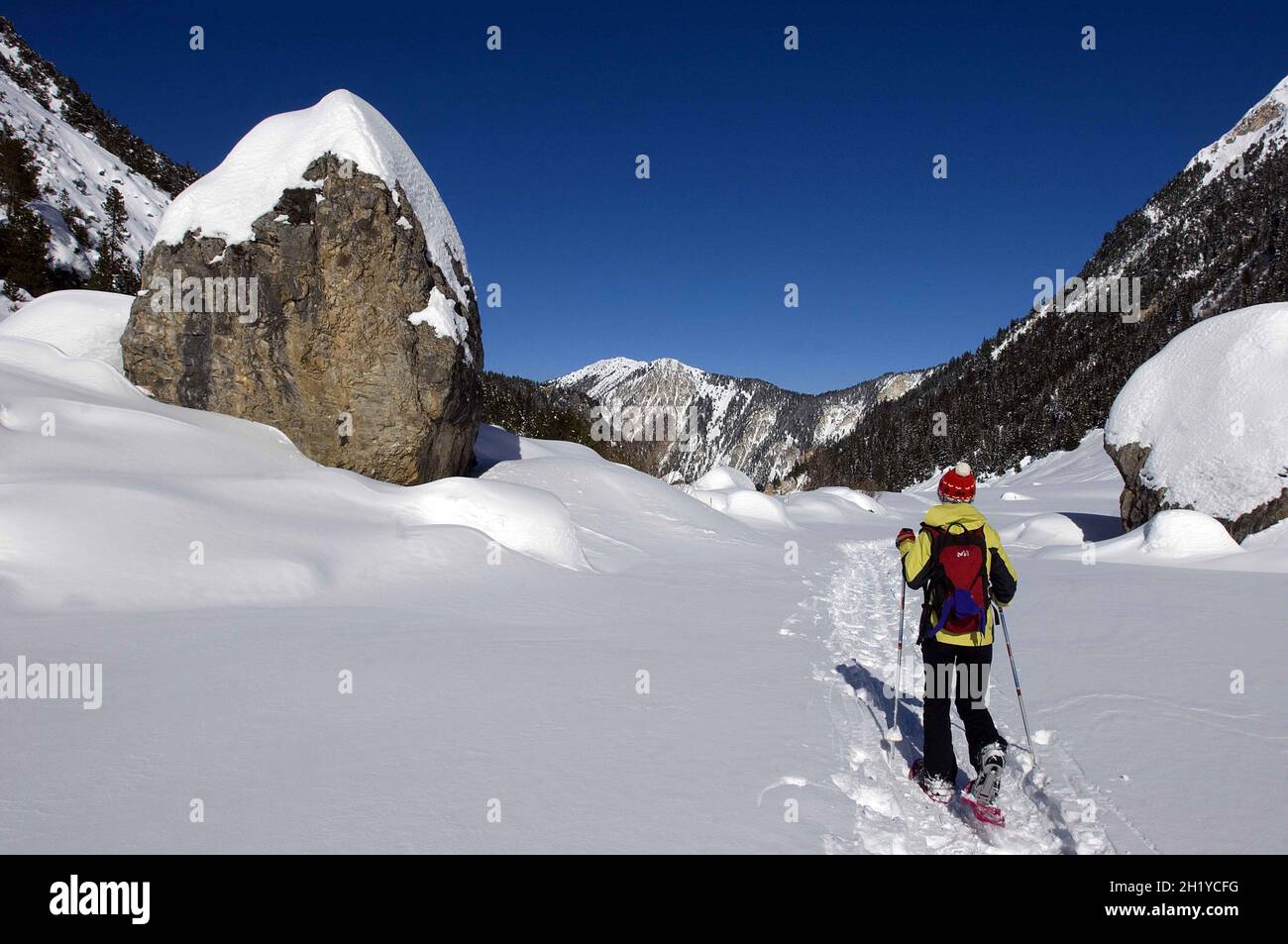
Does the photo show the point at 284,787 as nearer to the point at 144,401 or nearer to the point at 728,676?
the point at 728,676

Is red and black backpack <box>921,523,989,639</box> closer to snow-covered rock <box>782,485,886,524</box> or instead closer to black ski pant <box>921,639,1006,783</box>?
black ski pant <box>921,639,1006,783</box>

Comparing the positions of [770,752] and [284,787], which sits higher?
[284,787]

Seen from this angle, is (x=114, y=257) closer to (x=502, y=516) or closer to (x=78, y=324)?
(x=78, y=324)

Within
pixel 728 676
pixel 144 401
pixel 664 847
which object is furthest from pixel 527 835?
pixel 144 401

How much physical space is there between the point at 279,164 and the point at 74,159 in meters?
40.1

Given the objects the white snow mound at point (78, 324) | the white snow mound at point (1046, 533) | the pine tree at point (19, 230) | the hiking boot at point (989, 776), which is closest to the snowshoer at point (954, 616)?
the hiking boot at point (989, 776)

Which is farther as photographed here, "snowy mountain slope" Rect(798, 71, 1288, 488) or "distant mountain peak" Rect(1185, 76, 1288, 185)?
"distant mountain peak" Rect(1185, 76, 1288, 185)

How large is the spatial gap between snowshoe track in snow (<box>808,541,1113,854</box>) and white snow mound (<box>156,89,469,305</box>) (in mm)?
10305

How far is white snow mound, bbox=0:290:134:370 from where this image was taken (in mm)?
12250

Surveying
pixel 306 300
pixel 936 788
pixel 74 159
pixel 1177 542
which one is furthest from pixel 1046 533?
pixel 74 159

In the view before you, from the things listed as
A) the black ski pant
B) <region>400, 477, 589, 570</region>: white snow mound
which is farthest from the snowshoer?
<region>400, 477, 589, 570</region>: white snow mound

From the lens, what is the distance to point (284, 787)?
3354 millimetres

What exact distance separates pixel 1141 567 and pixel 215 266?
17.1 metres

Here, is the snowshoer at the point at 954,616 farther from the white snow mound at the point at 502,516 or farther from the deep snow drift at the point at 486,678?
the white snow mound at the point at 502,516
